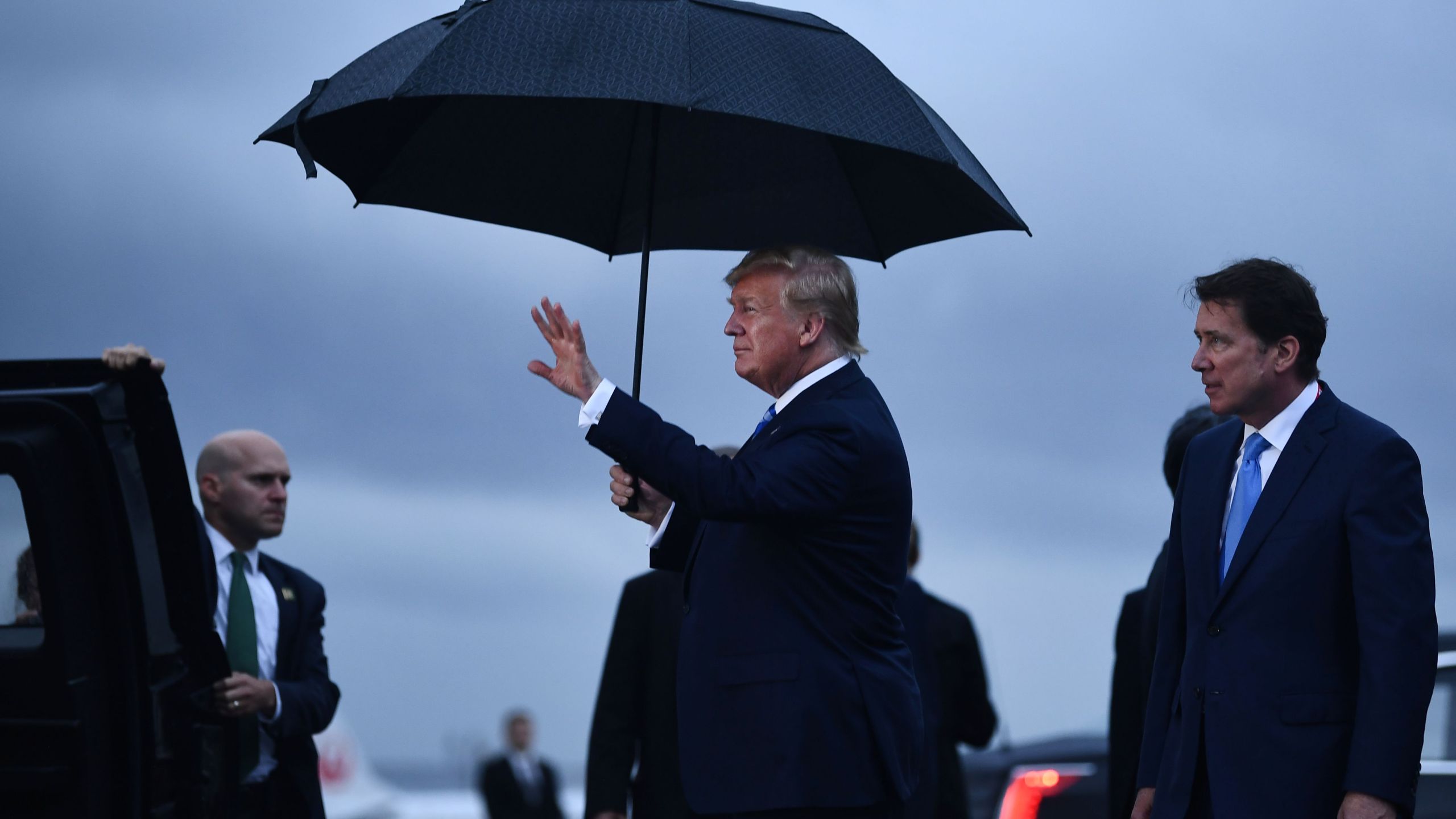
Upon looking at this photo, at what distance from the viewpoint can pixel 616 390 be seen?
3586mm

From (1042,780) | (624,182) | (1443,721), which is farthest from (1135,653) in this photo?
(1042,780)

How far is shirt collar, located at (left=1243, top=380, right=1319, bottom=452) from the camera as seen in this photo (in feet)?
12.8

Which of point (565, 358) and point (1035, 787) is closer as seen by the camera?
point (565, 358)

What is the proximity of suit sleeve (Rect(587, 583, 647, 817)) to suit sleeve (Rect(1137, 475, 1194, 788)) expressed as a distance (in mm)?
1857

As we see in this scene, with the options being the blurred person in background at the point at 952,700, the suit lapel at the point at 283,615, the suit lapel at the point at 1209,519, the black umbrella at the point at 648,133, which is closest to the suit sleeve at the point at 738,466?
the black umbrella at the point at 648,133

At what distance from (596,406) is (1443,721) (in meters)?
3.36

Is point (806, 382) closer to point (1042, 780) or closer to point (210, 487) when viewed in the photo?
point (210, 487)

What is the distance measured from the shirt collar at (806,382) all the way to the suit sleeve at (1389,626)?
1.17m

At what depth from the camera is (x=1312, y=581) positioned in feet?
12.1

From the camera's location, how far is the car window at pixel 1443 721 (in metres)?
5.40

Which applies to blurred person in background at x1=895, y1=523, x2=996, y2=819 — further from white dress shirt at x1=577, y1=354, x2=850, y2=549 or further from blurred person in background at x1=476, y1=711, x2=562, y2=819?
blurred person in background at x1=476, y1=711, x2=562, y2=819

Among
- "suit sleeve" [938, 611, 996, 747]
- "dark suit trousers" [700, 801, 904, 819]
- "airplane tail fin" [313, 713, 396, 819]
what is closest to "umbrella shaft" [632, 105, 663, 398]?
"dark suit trousers" [700, 801, 904, 819]

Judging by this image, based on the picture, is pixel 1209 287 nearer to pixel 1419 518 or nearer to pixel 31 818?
pixel 1419 518

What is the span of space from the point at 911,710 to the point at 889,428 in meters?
0.63
